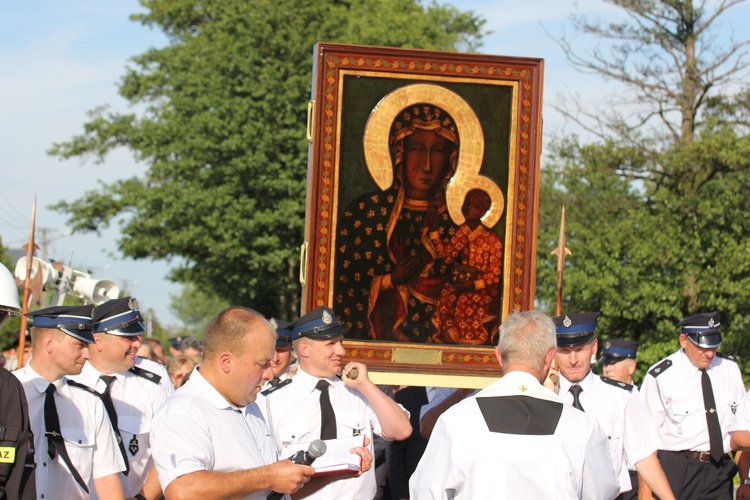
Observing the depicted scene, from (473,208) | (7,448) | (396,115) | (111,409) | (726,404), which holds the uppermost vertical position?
(396,115)

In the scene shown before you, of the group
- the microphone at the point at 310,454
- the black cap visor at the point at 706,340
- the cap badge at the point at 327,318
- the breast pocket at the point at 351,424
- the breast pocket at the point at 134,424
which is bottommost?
the breast pocket at the point at 134,424

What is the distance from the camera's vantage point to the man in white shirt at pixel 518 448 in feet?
15.8

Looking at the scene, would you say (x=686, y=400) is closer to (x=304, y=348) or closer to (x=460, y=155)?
(x=460, y=155)

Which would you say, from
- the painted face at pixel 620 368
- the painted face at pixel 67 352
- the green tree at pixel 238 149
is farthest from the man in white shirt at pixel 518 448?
the green tree at pixel 238 149

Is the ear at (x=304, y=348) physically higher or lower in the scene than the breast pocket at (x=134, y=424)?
higher

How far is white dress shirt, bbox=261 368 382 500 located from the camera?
683 cm

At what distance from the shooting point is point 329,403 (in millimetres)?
7008

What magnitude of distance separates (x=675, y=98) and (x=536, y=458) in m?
21.1

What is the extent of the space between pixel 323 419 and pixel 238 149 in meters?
25.2

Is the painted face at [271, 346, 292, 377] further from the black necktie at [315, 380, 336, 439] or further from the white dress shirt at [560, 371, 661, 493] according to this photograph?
the white dress shirt at [560, 371, 661, 493]

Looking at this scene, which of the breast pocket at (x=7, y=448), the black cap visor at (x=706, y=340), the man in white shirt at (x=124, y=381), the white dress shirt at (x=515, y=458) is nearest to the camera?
the breast pocket at (x=7, y=448)

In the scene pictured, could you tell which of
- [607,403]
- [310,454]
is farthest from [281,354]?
[310,454]

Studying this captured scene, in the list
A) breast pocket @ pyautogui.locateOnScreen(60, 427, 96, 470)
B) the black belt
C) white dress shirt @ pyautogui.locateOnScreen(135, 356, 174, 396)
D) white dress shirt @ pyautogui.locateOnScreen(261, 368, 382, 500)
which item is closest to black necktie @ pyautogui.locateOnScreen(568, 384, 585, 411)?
white dress shirt @ pyautogui.locateOnScreen(261, 368, 382, 500)

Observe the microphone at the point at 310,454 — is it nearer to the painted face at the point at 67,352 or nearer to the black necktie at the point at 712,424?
the painted face at the point at 67,352
